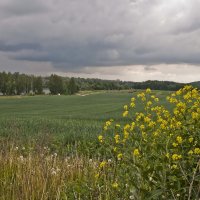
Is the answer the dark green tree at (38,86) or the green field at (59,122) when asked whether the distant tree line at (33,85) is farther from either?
the green field at (59,122)

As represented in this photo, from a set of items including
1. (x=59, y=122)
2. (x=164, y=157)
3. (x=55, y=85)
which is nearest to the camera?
(x=164, y=157)

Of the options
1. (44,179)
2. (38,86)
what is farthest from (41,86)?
(44,179)

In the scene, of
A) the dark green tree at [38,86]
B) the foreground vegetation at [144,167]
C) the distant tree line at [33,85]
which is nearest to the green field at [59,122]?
the foreground vegetation at [144,167]

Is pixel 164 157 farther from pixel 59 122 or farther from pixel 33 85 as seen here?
pixel 33 85

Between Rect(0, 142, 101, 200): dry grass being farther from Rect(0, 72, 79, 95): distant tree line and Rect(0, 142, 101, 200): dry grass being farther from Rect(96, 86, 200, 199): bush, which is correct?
Rect(0, 72, 79, 95): distant tree line

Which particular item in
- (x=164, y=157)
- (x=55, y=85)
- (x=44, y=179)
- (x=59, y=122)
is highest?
(x=164, y=157)

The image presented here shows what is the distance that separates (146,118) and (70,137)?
10147 mm

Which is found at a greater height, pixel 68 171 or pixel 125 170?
pixel 125 170

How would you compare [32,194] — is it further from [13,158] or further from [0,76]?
[0,76]

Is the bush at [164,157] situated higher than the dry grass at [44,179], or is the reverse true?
the bush at [164,157]

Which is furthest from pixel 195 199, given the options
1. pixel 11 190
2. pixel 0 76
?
pixel 0 76

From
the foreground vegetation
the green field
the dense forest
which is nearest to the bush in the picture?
the foreground vegetation

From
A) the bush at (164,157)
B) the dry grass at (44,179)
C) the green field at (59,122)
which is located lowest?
the green field at (59,122)

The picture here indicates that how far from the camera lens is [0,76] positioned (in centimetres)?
13212
